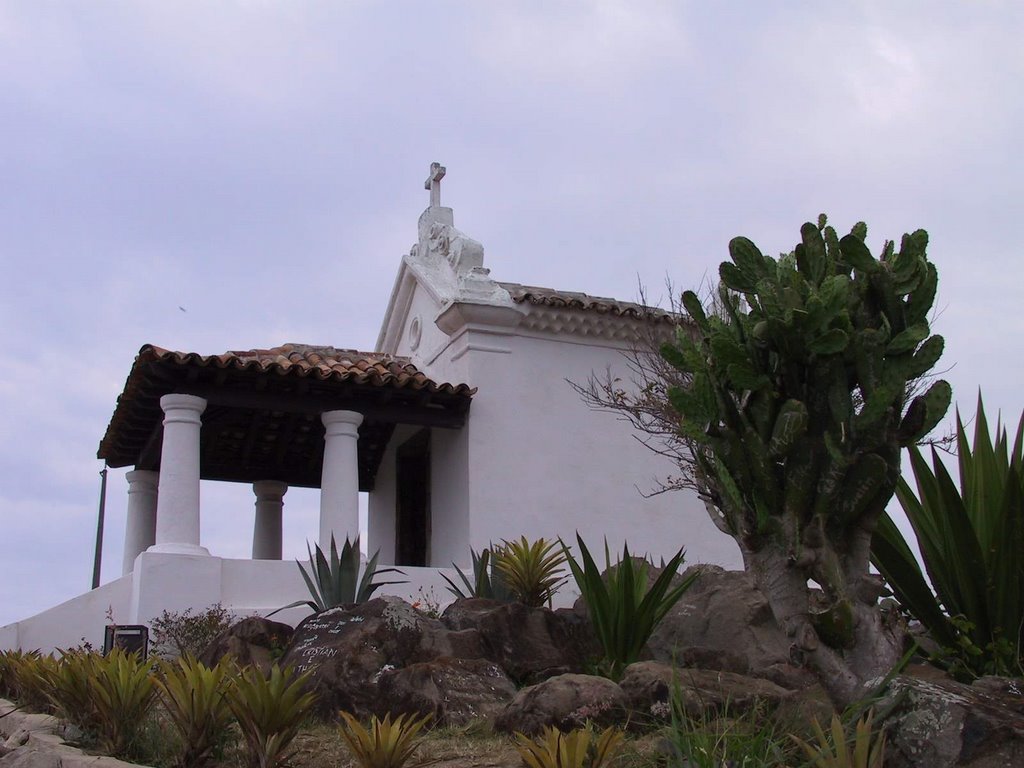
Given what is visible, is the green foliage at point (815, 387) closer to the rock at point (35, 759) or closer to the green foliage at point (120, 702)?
the green foliage at point (120, 702)

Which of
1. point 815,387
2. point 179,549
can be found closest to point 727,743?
point 815,387

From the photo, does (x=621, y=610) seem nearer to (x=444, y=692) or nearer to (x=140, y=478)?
(x=444, y=692)

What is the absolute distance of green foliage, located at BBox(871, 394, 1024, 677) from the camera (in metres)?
7.21

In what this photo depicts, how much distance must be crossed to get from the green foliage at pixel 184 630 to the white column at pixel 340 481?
1.78 metres

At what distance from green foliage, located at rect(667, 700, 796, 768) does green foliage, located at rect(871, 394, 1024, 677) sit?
82.1 inches

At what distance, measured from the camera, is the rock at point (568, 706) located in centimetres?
627

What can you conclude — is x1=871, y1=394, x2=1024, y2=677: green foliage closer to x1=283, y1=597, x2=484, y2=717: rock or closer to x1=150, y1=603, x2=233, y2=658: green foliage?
x1=283, y1=597, x2=484, y2=717: rock

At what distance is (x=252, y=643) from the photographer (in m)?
9.18

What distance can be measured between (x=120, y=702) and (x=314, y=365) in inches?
280

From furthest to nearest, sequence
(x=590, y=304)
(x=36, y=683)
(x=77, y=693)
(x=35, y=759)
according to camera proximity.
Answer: (x=590, y=304)
(x=36, y=683)
(x=77, y=693)
(x=35, y=759)

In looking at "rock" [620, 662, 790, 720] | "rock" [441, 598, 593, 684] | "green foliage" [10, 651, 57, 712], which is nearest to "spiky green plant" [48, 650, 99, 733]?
"green foliage" [10, 651, 57, 712]

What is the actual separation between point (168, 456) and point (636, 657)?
6.75 meters

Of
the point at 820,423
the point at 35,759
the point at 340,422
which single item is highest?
the point at 340,422

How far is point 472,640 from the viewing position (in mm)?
8453
